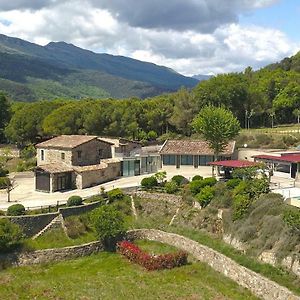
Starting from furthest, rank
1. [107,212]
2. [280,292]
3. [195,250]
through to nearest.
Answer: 1. [107,212]
2. [195,250]
3. [280,292]

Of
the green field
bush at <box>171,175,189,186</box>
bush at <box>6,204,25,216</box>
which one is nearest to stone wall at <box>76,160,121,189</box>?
bush at <box>171,175,189,186</box>

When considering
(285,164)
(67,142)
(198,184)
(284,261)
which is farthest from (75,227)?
(285,164)

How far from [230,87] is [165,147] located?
1156 inches

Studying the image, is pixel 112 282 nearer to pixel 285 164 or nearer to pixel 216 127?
pixel 285 164

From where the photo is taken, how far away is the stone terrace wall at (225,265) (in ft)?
87.5

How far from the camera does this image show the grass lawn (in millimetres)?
28453

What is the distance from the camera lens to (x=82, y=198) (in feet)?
142

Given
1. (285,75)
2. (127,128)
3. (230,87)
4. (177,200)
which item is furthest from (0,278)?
(285,75)

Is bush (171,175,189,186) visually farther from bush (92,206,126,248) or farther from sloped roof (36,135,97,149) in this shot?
sloped roof (36,135,97,149)

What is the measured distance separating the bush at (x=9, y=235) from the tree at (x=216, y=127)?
25125 mm

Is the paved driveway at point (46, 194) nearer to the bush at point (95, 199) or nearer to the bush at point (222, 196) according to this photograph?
the bush at point (95, 199)

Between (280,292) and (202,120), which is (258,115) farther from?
(280,292)

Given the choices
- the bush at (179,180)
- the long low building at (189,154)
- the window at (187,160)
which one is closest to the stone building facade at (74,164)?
the long low building at (189,154)

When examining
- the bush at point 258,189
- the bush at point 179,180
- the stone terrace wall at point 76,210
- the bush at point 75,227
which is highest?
the bush at point 258,189
